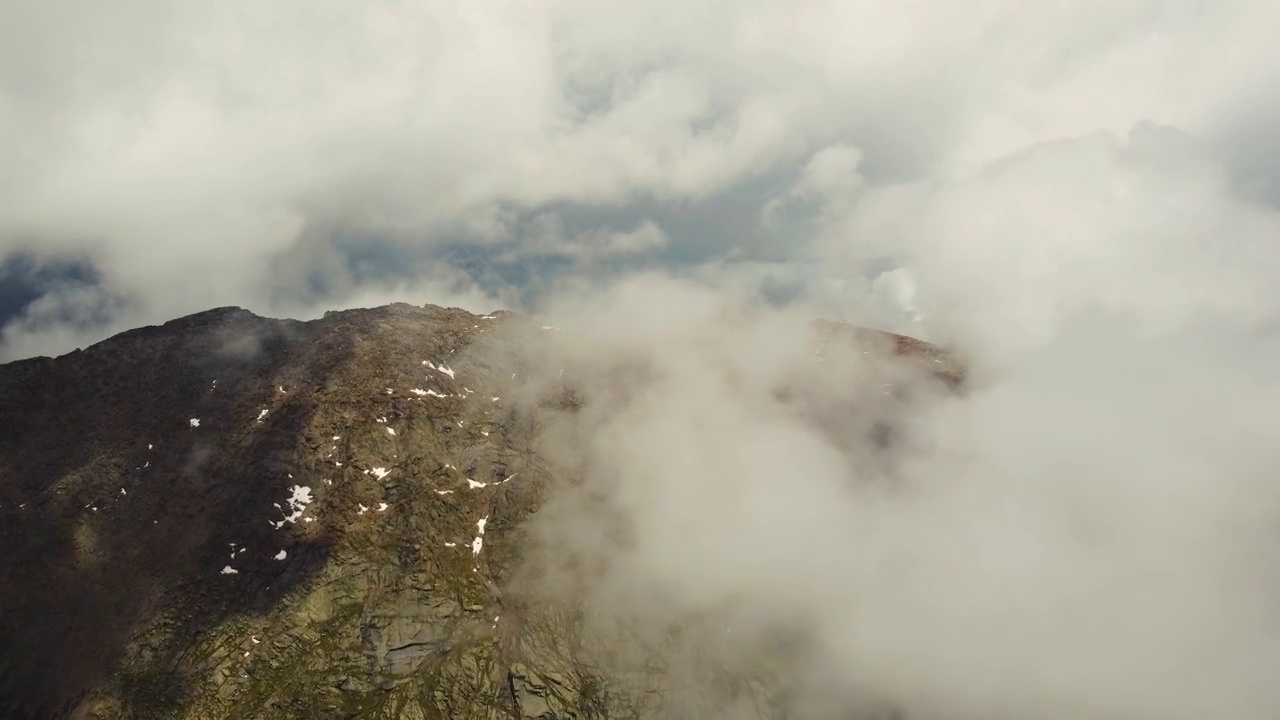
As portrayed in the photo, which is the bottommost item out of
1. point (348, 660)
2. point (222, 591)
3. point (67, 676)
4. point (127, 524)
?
point (67, 676)

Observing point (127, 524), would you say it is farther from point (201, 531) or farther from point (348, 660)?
point (348, 660)

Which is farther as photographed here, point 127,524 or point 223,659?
point 127,524

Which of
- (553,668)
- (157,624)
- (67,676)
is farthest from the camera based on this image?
(553,668)

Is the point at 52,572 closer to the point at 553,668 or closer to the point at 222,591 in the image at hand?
the point at 222,591

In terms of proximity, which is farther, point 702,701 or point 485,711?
point 702,701

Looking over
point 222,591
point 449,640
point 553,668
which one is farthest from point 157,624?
point 553,668

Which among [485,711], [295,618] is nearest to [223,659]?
[295,618]

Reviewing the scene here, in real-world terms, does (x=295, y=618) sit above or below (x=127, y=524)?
below

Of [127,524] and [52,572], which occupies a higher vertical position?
[127,524]

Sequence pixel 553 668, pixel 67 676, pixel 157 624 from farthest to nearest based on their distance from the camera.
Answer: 1. pixel 553 668
2. pixel 157 624
3. pixel 67 676
